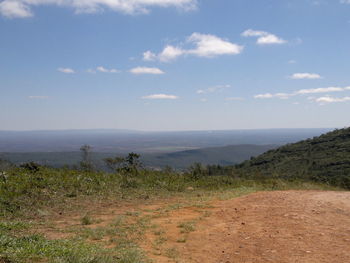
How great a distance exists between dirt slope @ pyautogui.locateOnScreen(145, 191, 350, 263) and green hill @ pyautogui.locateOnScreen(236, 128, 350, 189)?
72.1 feet

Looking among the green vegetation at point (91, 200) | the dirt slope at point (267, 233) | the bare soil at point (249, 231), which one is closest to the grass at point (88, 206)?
the green vegetation at point (91, 200)

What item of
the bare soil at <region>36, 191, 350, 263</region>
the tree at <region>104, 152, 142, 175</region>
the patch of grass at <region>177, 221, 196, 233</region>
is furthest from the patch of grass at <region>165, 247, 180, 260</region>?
the tree at <region>104, 152, 142, 175</region>

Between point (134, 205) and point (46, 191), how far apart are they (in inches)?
141

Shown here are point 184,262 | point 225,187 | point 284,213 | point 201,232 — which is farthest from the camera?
point 225,187

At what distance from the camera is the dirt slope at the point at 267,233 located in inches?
276

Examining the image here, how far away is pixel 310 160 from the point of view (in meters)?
44.6

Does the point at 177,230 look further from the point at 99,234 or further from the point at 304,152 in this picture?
the point at 304,152

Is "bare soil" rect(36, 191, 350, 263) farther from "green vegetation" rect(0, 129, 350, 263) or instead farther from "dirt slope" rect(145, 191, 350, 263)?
"green vegetation" rect(0, 129, 350, 263)

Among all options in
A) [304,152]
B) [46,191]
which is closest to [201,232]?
[46,191]

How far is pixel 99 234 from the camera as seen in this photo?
841cm

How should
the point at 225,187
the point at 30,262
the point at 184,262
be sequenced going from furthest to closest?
the point at 225,187 → the point at 184,262 → the point at 30,262

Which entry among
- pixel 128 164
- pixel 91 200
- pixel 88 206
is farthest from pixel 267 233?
pixel 128 164

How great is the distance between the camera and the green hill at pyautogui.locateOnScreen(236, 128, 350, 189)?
3675 cm

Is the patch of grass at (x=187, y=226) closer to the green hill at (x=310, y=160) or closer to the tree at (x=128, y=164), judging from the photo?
the tree at (x=128, y=164)
